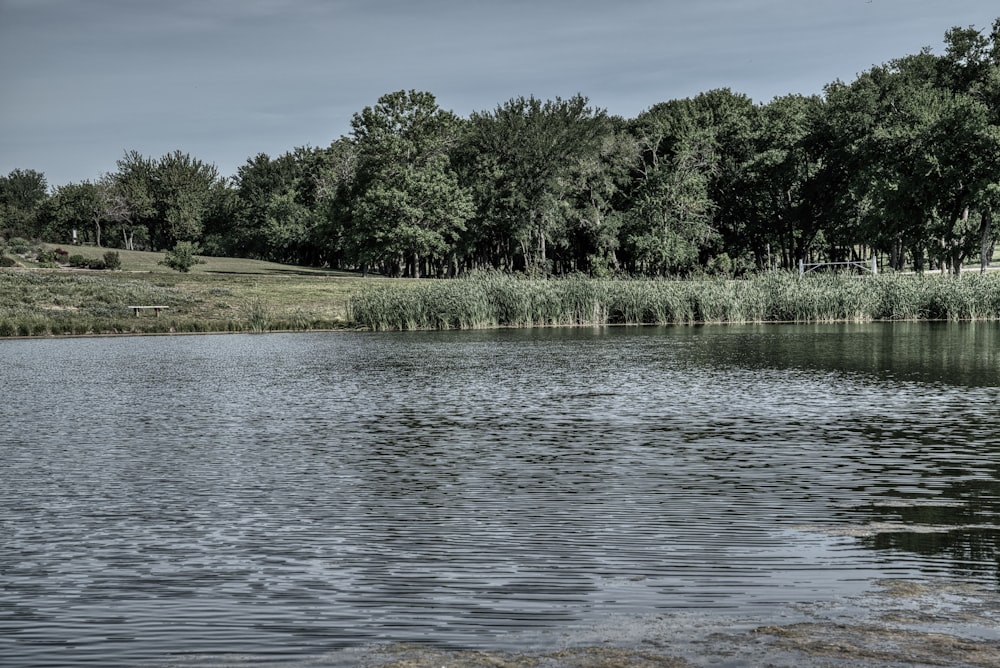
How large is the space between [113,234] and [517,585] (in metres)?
132

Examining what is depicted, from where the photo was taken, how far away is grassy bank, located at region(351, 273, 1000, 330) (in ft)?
163

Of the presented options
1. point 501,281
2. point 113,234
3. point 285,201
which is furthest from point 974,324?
point 113,234

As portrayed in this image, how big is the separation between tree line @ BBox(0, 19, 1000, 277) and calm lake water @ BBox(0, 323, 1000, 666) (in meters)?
55.4

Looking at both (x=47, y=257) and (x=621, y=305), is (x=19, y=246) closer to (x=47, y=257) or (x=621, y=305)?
(x=47, y=257)

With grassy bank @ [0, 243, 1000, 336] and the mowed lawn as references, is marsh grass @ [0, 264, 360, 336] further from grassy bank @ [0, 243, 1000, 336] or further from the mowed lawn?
grassy bank @ [0, 243, 1000, 336]

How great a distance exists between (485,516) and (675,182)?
262ft

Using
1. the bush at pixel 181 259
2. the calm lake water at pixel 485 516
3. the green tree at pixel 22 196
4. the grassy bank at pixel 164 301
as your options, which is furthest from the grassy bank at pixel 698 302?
the green tree at pixel 22 196

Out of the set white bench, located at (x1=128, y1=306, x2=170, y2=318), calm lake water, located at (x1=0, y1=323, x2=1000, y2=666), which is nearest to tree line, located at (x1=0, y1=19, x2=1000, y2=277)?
white bench, located at (x1=128, y1=306, x2=170, y2=318)

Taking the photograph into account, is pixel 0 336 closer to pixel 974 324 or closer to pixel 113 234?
pixel 974 324

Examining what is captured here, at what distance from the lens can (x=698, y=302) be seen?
166 ft

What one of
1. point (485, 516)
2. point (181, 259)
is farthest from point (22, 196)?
point (485, 516)

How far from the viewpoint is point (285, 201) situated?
4660 inches

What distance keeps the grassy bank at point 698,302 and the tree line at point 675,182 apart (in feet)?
73.4

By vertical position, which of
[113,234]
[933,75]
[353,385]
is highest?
[933,75]
